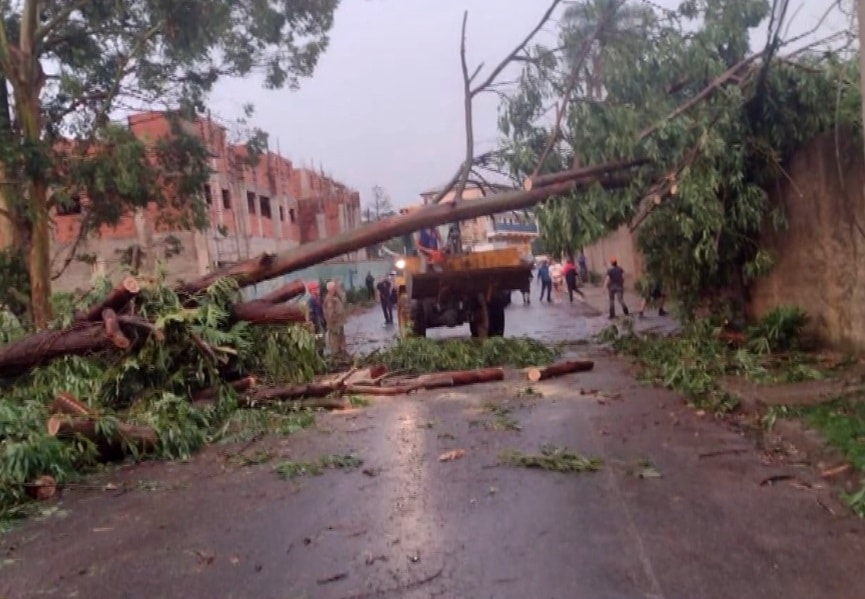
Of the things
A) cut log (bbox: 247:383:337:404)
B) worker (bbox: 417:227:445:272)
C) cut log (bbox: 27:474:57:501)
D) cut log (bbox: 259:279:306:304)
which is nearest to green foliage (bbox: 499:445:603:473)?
cut log (bbox: 27:474:57:501)

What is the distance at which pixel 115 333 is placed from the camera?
8836 millimetres

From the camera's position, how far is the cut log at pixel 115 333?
883 cm

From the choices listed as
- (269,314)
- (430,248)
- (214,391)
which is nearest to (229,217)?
(430,248)

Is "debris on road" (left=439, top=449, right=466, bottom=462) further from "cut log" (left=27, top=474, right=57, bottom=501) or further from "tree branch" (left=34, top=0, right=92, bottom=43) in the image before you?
"tree branch" (left=34, top=0, right=92, bottom=43)

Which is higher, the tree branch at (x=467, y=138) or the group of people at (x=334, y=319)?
the tree branch at (x=467, y=138)

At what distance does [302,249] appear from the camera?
37.7 feet

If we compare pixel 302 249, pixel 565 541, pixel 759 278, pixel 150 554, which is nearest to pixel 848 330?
pixel 759 278

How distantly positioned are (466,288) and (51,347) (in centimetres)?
836

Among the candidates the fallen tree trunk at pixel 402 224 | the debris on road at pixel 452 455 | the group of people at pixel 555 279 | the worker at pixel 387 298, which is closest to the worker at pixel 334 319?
the fallen tree trunk at pixel 402 224

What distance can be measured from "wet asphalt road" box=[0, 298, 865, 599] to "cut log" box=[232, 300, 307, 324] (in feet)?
8.65

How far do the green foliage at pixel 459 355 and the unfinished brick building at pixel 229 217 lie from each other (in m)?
4.21

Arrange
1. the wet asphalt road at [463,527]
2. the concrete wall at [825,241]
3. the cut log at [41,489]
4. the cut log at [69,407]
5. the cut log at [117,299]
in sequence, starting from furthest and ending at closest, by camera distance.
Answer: the cut log at [117,299], the concrete wall at [825,241], the cut log at [69,407], the cut log at [41,489], the wet asphalt road at [463,527]

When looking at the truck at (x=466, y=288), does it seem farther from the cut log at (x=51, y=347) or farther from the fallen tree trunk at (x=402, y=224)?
the cut log at (x=51, y=347)

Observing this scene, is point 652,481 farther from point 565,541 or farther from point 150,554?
point 150,554
